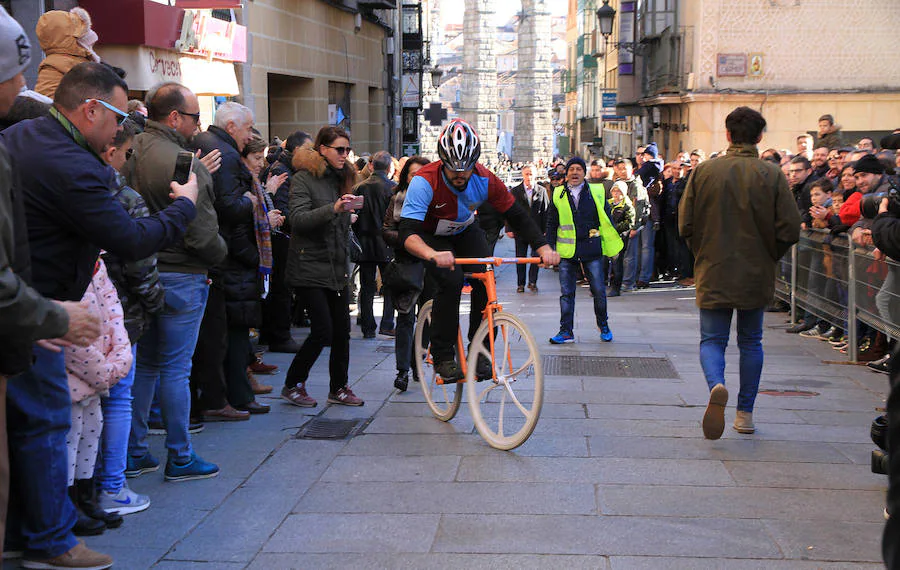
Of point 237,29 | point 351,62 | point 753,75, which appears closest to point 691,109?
point 753,75

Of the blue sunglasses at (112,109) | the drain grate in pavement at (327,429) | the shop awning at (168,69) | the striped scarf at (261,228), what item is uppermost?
the shop awning at (168,69)

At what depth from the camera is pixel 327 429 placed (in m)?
7.08

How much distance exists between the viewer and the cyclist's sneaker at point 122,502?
523 centimetres

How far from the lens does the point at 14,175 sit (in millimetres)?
3578

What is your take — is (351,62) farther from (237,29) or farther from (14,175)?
(14,175)

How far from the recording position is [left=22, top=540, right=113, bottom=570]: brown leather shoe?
4.40 metres

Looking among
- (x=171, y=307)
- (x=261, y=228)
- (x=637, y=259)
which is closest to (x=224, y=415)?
(x=261, y=228)

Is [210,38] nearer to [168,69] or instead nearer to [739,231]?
[168,69]

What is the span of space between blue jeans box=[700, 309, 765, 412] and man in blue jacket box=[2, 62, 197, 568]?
11.9ft

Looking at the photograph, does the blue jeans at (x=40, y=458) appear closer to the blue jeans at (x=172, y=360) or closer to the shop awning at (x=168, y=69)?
the blue jeans at (x=172, y=360)

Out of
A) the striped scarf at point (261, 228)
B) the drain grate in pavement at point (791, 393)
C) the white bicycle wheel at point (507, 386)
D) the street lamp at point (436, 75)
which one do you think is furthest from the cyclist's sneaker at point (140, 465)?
the street lamp at point (436, 75)

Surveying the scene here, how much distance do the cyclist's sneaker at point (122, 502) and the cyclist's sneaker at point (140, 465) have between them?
55cm

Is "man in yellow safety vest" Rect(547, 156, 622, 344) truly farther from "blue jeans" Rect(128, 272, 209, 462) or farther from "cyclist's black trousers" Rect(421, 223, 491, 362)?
"blue jeans" Rect(128, 272, 209, 462)

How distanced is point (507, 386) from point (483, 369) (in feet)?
1.27
